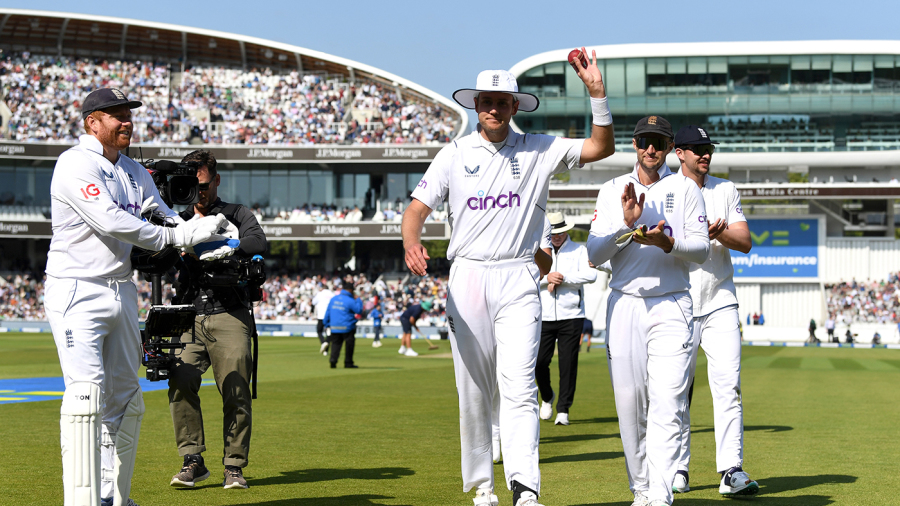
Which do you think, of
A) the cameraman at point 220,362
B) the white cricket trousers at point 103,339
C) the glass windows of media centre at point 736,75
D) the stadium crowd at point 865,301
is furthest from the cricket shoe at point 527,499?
the glass windows of media centre at point 736,75

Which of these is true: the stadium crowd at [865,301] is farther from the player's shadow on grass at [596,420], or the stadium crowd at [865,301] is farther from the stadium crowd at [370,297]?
the player's shadow on grass at [596,420]

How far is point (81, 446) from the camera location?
4.83m

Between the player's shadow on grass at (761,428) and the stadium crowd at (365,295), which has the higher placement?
the player's shadow on grass at (761,428)

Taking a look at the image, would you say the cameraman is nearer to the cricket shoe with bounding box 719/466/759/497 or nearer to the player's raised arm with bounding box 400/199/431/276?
the player's raised arm with bounding box 400/199/431/276

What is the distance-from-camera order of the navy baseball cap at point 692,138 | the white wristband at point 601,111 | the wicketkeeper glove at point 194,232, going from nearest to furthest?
the wicketkeeper glove at point 194,232, the white wristband at point 601,111, the navy baseball cap at point 692,138

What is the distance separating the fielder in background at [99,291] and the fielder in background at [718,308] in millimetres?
3723

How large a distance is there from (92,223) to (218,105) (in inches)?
2104

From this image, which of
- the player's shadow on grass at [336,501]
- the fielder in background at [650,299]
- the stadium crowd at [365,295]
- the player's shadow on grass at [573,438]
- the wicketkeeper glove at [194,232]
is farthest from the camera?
the stadium crowd at [365,295]

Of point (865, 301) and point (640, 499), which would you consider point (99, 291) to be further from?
point (865, 301)

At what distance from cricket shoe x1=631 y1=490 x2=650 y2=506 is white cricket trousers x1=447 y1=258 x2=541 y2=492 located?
2.88ft

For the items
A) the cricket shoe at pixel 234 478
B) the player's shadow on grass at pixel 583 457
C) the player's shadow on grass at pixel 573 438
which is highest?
the cricket shoe at pixel 234 478

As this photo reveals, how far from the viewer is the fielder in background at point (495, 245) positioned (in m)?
5.58

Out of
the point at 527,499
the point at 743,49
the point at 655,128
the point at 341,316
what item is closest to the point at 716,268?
the point at 655,128

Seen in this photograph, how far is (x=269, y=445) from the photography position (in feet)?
30.2
